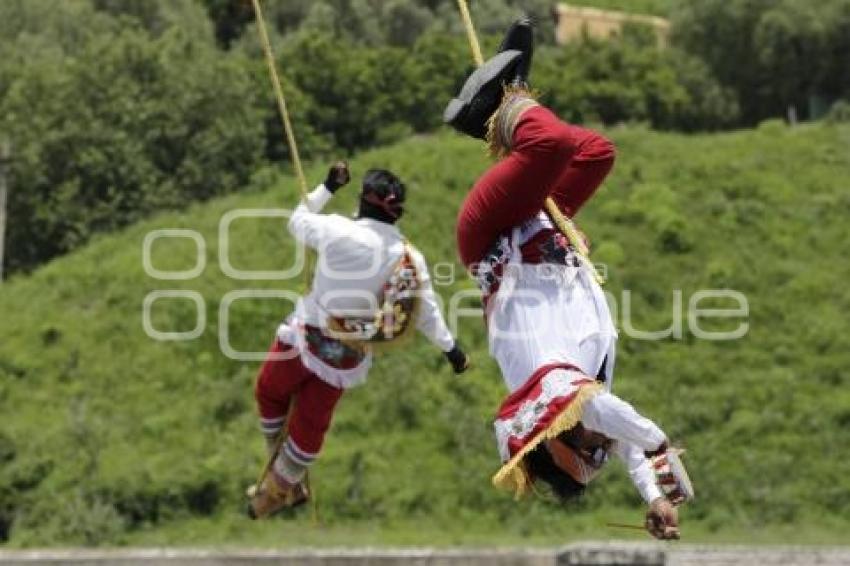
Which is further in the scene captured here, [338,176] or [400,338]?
[400,338]

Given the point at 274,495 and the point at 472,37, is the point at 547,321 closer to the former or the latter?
the point at 472,37

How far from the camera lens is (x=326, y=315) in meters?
8.55

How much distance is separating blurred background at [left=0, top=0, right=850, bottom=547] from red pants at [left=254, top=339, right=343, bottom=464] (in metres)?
1.95

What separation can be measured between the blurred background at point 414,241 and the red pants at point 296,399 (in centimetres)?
195

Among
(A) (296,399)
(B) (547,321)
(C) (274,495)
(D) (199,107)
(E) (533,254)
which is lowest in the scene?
(D) (199,107)

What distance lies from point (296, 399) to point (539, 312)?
3123 mm

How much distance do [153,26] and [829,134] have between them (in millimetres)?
22040

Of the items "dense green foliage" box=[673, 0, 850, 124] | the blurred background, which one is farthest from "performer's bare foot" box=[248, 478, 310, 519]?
"dense green foliage" box=[673, 0, 850, 124]

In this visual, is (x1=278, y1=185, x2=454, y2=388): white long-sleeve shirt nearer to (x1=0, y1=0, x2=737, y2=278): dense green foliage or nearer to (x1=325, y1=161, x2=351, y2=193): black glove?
(x1=325, y1=161, x2=351, y2=193): black glove

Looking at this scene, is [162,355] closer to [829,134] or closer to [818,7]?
[829,134]

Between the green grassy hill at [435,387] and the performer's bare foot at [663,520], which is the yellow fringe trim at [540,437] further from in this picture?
the green grassy hill at [435,387]

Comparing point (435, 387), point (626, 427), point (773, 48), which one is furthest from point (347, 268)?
point (773, 48)

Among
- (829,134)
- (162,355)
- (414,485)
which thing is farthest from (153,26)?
(414,485)

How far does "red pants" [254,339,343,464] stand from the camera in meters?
8.72
